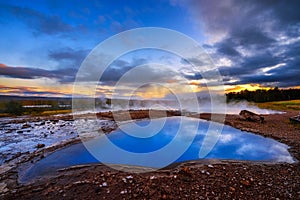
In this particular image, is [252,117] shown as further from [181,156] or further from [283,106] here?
[283,106]

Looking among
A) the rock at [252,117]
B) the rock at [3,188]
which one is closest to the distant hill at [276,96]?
the rock at [252,117]

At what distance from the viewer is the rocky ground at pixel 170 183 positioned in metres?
3.94

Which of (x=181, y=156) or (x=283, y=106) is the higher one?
(x=283, y=106)

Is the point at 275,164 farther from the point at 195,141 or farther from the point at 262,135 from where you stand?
the point at 262,135

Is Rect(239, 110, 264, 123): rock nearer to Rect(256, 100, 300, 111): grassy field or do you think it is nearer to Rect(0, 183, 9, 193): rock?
Rect(0, 183, 9, 193): rock

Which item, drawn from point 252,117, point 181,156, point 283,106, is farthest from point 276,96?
point 181,156

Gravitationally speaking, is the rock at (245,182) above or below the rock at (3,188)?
above

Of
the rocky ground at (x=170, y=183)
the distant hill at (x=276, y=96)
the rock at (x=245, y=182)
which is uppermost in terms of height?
the distant hill at (x=276, y=96)

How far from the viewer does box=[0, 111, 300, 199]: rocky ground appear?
394 centimetres

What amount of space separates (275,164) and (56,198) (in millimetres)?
6972

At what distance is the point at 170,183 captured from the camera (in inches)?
171

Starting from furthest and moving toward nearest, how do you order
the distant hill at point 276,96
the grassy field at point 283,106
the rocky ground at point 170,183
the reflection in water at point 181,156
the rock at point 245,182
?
the distant hill at point 276,96
the grassy field at point 283,106
the reflection in water at point 181,156
the rock at point 245,182
the rocky ground at point 170,183

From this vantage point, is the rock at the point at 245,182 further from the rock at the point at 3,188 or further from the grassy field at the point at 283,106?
the grassy field at the point at 283,106

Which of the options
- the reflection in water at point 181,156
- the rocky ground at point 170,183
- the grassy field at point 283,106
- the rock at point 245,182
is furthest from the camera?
the grassy field at point 283,106
